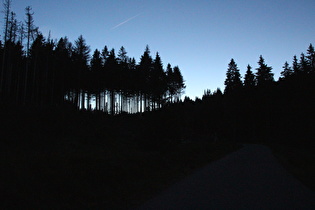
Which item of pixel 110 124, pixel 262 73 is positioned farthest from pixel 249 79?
pixel 110 124

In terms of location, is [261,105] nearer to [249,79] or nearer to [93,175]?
[249,79]

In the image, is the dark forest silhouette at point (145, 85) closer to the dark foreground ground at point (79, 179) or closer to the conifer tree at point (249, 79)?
the conifer tree at point (249, 79)

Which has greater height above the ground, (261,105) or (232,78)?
(232,78)

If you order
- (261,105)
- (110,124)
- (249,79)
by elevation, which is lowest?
(110,124)

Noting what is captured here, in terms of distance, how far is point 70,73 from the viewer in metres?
41.9

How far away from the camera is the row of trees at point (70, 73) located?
33.4 metres

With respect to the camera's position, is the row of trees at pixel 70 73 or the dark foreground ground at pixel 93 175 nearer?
the dark foreground ground at pixel 93 175

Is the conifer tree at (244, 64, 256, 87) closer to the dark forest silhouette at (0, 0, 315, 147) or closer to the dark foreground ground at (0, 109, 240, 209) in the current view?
the dark forest silhouette at (0, 0, 315, 147)

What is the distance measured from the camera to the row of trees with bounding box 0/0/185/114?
3343cm

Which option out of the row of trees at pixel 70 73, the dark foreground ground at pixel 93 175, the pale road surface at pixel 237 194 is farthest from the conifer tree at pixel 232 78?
the pale road surface at pixel 237 194

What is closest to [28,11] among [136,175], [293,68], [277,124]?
[136,175]

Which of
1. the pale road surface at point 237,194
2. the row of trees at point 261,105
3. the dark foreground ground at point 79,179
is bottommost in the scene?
the pale road surface at point 237,194

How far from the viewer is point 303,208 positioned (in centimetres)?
564

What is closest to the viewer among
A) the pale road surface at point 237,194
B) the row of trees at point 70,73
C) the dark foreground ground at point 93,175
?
Answer: the pale road surface at point 237,194
